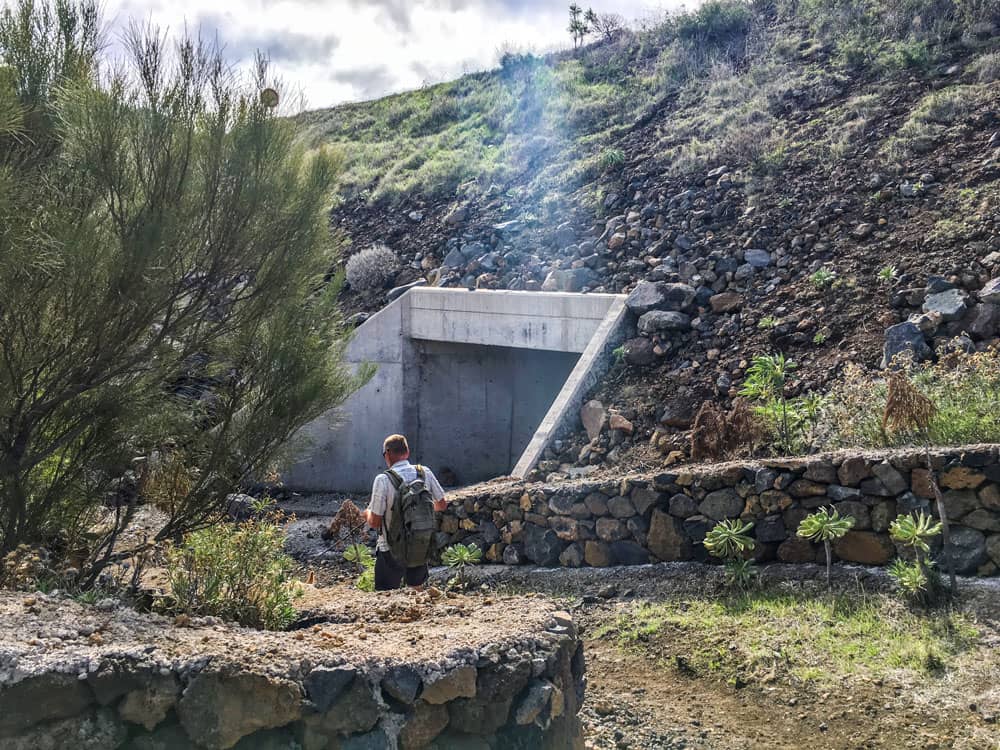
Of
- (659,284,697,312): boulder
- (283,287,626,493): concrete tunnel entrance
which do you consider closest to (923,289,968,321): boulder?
(659,284,697,312): boulder

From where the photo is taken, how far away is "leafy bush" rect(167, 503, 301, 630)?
16.8 feet

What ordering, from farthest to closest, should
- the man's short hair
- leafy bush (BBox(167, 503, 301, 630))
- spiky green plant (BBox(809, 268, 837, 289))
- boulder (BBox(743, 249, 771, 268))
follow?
boulder (BBox(743, 249, 771, 268)) → spiky green plant (BBox(809, 268, 837, 289)) → the man's short hair → leafy bush (BBox(167, 503, 301, 630))

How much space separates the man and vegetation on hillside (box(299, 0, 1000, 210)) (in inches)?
385

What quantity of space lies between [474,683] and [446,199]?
56.0 ft

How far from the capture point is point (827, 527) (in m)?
6.45

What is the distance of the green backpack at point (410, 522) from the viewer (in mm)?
6078

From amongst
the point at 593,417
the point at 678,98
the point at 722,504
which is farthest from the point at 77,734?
the point at 678,98

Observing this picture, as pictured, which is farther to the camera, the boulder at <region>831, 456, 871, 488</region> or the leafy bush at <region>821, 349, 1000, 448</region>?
the leafy bush at <region>821, 349, 1000, 448</region>

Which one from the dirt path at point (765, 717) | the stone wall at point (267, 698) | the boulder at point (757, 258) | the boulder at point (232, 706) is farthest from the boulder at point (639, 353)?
the boulder at point (232, 706)

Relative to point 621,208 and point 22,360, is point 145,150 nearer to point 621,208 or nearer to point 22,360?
point 22,360

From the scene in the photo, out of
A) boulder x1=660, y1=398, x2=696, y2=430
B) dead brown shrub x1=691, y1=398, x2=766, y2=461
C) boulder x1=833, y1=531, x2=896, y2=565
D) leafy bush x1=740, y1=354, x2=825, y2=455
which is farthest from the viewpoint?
boulder x1=660, y1=398, x2=696, y2=430

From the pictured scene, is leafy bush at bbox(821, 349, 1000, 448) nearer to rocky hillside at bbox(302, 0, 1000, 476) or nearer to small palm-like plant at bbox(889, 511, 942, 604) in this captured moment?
rocky hillside at bbox(302, 0, 1000, 476)

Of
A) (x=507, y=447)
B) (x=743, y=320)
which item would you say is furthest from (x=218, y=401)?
(x=507, y=447)

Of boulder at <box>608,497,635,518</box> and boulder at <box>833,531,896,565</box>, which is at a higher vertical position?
boulder at <box>608,497,635,518</box>
